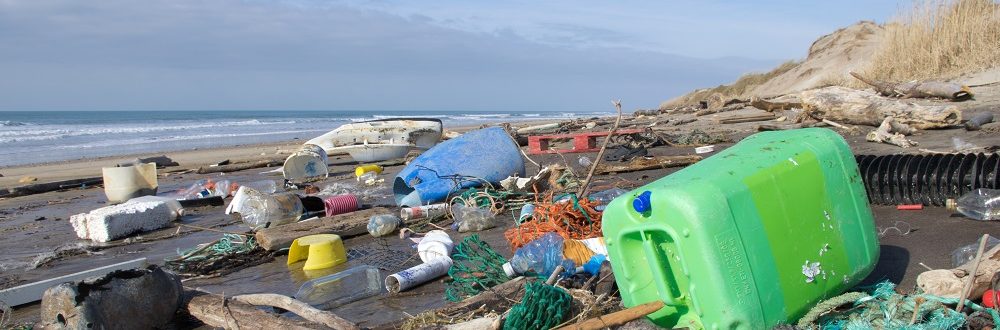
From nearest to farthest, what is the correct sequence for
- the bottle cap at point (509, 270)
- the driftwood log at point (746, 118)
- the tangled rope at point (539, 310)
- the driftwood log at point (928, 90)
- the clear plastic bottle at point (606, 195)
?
the tangled rope at point (539, 310)
the bottle cap at point (509, 270)
the clear plastic bottle at point (606, 195)
the driftwood log at point (928, 90)
the driftwood log at point (746, 118)

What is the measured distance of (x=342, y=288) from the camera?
4.59m

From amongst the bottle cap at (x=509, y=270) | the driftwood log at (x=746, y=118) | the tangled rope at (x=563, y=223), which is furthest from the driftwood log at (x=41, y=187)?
the driftwood log at (x=746, y=118)

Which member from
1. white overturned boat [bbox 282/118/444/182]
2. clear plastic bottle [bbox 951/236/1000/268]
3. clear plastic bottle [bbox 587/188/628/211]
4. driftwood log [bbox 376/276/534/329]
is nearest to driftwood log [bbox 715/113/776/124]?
white overturned boat [bbox 282/118/444/182]

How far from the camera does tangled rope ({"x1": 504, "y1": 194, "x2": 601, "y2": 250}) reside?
16.4ft

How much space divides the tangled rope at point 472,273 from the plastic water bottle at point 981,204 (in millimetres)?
3007

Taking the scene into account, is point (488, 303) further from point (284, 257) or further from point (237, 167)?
point (237, 167)

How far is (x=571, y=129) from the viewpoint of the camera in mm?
Answer: 18375

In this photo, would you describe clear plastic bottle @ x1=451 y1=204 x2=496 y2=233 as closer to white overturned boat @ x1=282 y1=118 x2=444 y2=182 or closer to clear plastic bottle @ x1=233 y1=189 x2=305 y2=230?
clear plastic bottle @ x1=233 y1=189 x2=305 y2=230

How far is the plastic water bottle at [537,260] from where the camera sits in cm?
422

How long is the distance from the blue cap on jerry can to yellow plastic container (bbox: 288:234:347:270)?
2734 mm

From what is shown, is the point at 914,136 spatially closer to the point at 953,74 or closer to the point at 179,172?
the point at 953,74

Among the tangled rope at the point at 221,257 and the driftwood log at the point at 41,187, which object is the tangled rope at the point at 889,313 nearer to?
the tangled rope at the point at 221,257

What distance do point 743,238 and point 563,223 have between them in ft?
7.47

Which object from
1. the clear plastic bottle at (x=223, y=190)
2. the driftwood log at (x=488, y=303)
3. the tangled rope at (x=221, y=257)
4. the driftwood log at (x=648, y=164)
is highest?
the driftwood log at (x=488, y=303)
